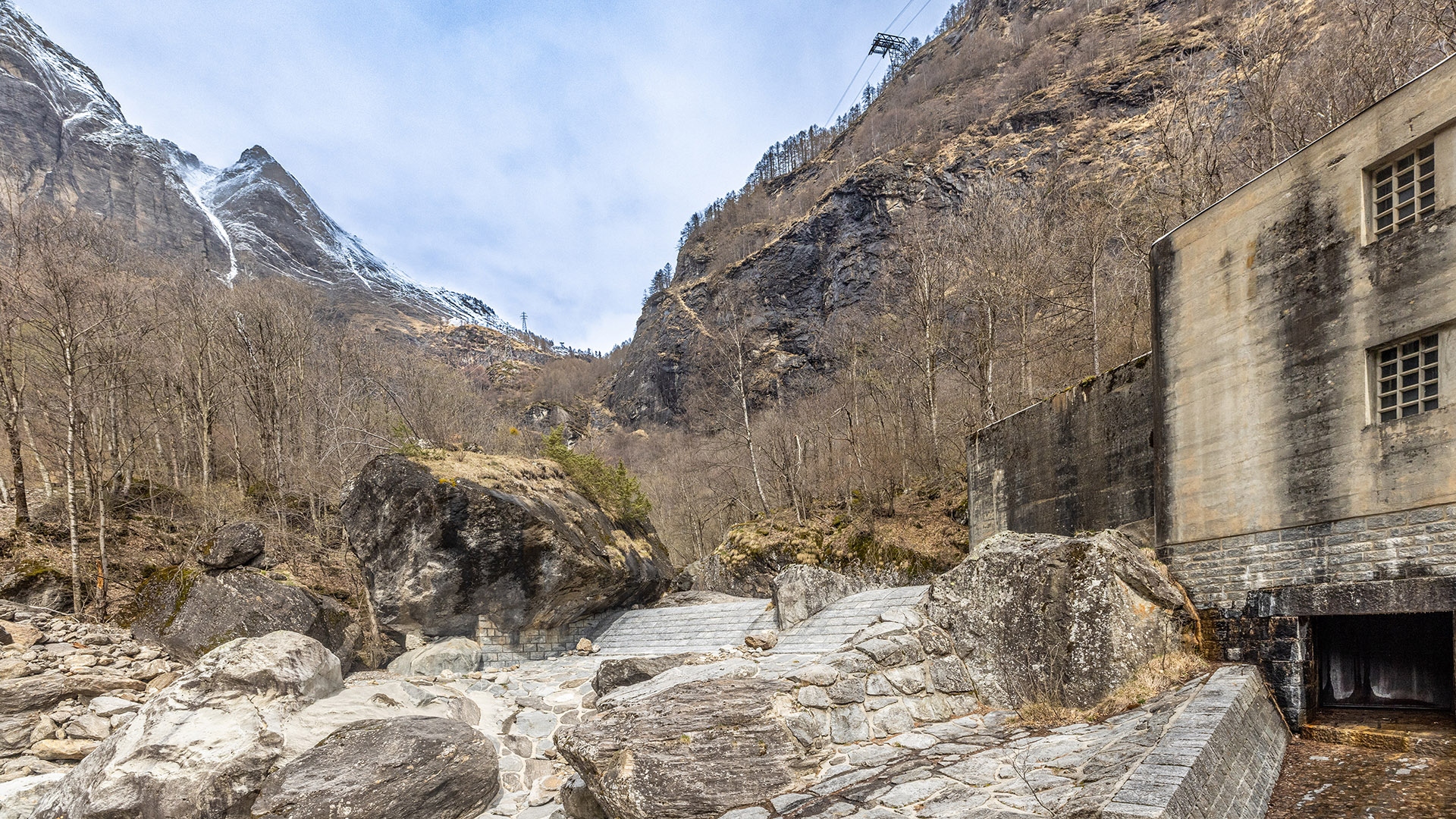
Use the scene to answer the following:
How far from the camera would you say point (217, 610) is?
1184 centimetres

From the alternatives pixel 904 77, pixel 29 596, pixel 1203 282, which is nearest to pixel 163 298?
pixel 29 596

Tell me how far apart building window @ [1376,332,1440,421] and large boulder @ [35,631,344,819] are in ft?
39.5

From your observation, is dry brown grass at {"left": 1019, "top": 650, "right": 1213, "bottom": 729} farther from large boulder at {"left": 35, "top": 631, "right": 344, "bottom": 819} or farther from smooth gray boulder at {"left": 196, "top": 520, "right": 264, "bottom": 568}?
smooth gray boulder at {"left": 196, "top": 520, "right": 264, "bottom": 568}

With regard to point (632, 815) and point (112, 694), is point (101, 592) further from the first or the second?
point (632, 815)

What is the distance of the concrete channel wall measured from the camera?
140 inches

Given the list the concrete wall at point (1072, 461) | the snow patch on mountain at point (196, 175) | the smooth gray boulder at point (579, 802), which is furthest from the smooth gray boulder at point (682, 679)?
the snow patch on mountain at point (196, 175)

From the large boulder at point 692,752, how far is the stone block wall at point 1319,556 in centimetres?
540

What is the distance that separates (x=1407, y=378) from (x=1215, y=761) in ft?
15.7

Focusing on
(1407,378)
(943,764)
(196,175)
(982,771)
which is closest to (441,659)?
(943,764)

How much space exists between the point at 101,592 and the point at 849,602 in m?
14.6

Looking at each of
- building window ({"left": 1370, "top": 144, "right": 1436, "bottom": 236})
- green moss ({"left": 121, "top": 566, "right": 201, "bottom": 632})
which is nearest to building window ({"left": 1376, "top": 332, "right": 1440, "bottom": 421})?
building window ({"left": 1370, "top": 144, "right": 1436, "bottom": 236})

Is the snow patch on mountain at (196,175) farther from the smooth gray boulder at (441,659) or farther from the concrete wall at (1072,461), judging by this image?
the concrete wall at (1072,461)

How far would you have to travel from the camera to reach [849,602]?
12.5 meters

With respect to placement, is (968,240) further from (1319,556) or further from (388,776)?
(388,776)
